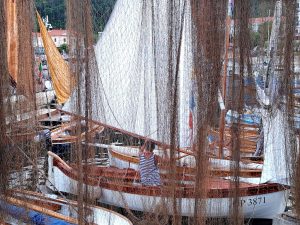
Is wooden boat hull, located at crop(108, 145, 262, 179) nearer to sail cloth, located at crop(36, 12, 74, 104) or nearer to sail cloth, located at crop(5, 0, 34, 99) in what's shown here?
sail cloth, located at crop(36, 12, 74, 104)

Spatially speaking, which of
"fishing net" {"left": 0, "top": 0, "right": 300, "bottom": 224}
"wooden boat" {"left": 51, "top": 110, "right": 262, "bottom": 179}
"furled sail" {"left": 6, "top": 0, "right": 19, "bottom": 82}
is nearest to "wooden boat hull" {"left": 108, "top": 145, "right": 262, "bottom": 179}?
"wooden boat" {"left": 51, "top": 110, "right": 262, "bottom": 179}

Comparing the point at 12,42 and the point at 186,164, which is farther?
the point at 186,164

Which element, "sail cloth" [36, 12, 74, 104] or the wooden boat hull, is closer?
the wooden boat hull

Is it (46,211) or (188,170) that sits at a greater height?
(188,170)

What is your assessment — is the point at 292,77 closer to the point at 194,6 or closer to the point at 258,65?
the point at 258,65

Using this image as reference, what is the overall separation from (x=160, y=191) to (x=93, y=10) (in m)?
2.42

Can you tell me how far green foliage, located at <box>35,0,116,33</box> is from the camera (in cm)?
523

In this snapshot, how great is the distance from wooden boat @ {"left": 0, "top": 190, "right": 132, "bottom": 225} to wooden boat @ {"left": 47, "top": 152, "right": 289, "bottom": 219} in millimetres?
282

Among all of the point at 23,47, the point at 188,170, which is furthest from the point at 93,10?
the point at 188,170

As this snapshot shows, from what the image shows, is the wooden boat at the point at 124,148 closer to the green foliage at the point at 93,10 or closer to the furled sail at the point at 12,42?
the furled sail at the point at 12,42

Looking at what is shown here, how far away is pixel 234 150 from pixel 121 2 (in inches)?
105

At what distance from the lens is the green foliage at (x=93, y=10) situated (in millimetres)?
5234

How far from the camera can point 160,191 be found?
6137 millimetres

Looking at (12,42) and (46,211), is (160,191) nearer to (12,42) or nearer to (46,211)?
(46,211)
